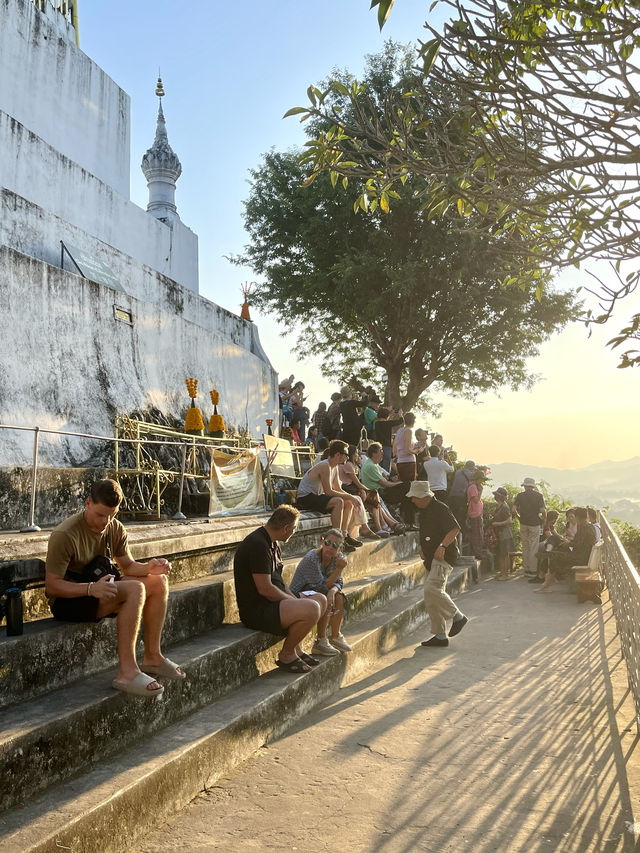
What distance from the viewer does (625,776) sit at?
441 cm

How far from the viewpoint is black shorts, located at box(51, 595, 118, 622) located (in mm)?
4109

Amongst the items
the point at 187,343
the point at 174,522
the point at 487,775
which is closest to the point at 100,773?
the point at 487,775

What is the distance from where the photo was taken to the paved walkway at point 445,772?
350cm

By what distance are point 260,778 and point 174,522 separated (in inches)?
139

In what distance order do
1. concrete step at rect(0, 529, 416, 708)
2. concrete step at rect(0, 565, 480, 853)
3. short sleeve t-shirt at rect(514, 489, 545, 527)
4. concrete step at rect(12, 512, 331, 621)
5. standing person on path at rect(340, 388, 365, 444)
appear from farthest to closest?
1. short sleeve t-shirt at rect(514, 489, 545, 527)
2. standing person on path at rect(340, 388, 365, 444)
3. concrete step at rect(12, 512, 331, 621)
4. concrete step at rect(0, 529, 416, 708)
5. concrete step at rect(0, 565, 480, 853)

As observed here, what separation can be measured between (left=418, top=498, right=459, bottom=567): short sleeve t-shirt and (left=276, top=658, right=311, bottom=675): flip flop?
2791 mm

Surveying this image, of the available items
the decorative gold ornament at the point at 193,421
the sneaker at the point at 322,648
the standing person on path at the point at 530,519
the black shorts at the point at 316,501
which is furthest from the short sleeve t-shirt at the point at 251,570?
the standing person on path at the point at 530,519

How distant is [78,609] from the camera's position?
4.11 metres

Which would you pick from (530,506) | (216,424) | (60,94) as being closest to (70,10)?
(60,94)

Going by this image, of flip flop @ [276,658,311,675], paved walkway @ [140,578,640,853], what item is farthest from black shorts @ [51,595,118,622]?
flip flop @ [276,658,311,675]

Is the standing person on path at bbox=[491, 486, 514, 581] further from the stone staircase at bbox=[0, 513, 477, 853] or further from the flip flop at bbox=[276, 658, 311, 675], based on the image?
the flip flop at bbox=[276, 658, 311, 675]

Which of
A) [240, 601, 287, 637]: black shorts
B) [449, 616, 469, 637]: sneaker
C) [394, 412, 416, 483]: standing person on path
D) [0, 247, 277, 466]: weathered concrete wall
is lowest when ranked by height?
[449, 616, 469, 637]: sneaker

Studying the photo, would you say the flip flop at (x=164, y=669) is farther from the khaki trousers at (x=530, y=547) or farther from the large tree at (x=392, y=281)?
the large tree at (x=392, y=281)

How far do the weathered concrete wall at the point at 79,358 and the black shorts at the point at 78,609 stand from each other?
3471 mm
